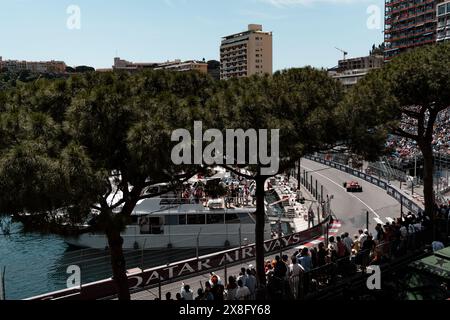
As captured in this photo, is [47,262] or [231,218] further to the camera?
[231,218]

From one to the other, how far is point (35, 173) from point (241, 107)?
5.98m

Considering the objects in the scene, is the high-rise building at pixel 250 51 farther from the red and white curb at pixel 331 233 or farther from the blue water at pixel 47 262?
the red and white curb at pixel 331 233

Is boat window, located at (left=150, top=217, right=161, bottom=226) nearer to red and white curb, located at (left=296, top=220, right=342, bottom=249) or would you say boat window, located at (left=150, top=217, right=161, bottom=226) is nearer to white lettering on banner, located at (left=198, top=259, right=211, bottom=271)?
red and white curb, located at (left=296, top=220, right=342, bottom=249)

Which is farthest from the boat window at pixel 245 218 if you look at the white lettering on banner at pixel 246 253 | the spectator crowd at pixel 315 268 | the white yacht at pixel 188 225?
the spectator crowd at pixel 315 268

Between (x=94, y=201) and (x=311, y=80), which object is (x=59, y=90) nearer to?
(x=94, y=201)

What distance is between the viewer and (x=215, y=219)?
2892 centimetres

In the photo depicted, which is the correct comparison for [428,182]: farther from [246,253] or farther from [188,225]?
[188,225]

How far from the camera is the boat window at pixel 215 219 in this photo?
94.4 ft

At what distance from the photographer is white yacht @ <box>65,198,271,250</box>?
28.6m

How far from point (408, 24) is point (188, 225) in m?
102

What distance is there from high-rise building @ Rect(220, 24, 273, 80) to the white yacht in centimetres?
12890

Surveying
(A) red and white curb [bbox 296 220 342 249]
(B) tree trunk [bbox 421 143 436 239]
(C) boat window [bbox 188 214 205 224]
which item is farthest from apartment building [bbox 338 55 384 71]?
(B) tree trunk [bbox 421 143 436 239]


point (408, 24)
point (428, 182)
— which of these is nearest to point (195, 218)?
point (428, 182)

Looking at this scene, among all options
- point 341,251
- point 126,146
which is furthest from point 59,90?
point 341,251
